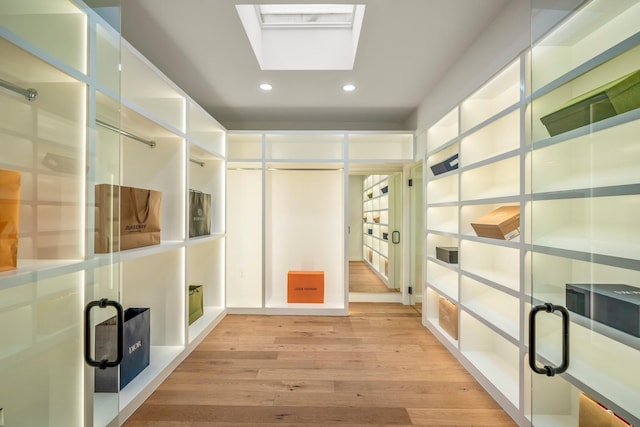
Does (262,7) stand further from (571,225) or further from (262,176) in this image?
(571,225)

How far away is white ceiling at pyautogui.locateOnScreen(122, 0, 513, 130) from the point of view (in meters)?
1.82

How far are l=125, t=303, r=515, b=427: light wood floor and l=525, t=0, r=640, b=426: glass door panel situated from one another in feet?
2.75

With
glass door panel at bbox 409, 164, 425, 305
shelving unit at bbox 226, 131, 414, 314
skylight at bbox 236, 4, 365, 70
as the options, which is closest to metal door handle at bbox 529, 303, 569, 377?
skylight at bbox 236, 4, 365, 70

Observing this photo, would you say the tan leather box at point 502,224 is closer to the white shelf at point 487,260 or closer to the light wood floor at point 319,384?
the white shelf at point 487,260

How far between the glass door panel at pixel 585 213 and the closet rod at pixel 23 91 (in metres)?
1.96

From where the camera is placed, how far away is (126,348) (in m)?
1.83

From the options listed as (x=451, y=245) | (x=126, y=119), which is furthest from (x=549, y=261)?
(x=126, y=119)

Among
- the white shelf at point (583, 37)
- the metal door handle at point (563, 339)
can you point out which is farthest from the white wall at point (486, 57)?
the metal door handle at point (563, 339)

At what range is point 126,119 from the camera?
187 cm

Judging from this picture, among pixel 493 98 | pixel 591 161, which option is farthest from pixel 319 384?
pixel 493 98

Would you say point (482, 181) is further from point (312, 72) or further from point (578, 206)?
point (312, 72)

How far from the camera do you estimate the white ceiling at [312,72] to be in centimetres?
182

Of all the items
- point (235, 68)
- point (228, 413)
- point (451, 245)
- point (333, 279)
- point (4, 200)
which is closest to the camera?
point (4, 200)

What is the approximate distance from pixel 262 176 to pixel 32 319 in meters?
2.56
